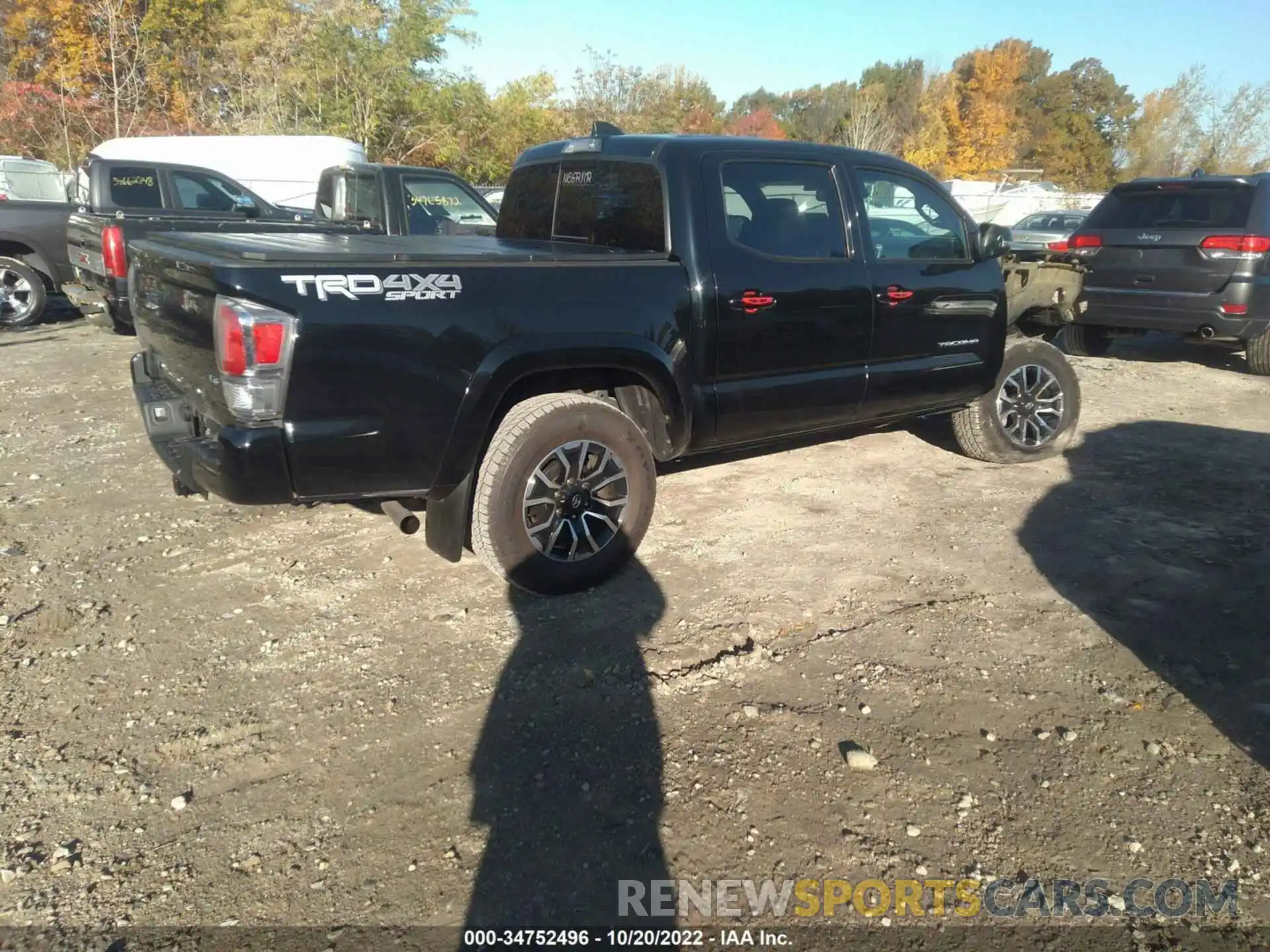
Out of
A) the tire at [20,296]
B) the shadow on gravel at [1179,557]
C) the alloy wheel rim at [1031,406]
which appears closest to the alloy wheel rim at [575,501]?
the shadow on gravel at [1179,557]

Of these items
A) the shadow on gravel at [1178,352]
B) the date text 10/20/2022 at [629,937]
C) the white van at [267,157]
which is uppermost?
the white van at [267,157]

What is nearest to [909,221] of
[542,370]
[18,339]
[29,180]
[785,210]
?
[785,210]

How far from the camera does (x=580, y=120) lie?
36.7 m

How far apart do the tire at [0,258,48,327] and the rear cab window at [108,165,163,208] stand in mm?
1307

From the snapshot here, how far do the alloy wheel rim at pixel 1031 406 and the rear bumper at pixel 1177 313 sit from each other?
2871mm

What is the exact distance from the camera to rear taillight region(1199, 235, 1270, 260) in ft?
26.3

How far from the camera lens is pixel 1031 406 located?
5930 millimetres

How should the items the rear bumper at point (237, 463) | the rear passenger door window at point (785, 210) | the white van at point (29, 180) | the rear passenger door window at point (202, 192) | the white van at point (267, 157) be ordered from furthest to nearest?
the white van at point (267, 157)
the white van at point (29, 180)
the rear passenger door window at point (202, 192)
the rear passenger door window at point (785, 210)
the rear bumper at point (237, 463)

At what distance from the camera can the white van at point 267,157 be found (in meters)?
16.3

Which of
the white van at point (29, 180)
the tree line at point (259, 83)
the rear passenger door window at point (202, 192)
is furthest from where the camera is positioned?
the tree line at point (259, 83)

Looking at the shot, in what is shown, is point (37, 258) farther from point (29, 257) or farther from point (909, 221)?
point (909, 221)

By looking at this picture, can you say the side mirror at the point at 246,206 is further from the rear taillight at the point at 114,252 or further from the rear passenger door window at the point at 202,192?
the rear taillight at the point at 114,252

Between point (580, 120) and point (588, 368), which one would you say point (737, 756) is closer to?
point (588, 368)

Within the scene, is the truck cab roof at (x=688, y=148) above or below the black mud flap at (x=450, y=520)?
above
